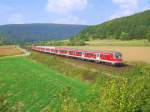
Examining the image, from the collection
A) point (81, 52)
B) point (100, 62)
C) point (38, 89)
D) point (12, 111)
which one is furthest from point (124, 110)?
point (81, 52)

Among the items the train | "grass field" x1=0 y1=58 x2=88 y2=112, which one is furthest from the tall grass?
the train

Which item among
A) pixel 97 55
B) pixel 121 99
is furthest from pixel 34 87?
pixel 121 99

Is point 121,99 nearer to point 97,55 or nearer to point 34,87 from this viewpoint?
point 34,87

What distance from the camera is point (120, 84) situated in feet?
73.8

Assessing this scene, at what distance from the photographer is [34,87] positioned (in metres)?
53.6

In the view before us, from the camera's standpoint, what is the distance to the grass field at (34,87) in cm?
4453

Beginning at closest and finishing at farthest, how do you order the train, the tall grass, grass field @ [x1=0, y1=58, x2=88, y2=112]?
the tall grass → grass field @ [x1=0, y1=58, x2=88, y2=112] → the train

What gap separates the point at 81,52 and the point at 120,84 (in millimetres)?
58686

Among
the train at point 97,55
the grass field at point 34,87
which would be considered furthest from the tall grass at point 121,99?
the train at point 97,55

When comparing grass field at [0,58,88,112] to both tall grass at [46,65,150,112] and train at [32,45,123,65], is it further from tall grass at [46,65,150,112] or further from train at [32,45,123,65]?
tall grass at [46,65,150,112]

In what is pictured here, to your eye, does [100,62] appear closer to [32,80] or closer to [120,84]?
[32,80]

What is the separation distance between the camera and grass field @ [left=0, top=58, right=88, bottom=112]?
4453cm

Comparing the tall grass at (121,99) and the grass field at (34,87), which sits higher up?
the tall grass at (121,99)

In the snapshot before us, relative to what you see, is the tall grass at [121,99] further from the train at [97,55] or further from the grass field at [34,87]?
the train at [97,55]
